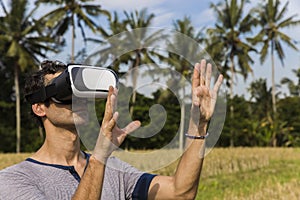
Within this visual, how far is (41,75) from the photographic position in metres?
2.08

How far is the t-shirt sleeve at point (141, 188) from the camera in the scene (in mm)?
2139

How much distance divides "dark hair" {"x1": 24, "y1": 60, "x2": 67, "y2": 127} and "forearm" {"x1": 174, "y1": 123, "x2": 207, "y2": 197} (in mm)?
577

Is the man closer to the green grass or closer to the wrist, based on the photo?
the wrist

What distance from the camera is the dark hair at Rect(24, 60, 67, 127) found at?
80.6 inches

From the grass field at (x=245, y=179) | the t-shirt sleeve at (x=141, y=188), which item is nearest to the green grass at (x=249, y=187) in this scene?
the grass field at (x=245, y=179)

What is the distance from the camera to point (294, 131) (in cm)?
4225

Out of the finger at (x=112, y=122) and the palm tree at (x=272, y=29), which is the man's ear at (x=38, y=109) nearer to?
the finger at (x=112, y=122)

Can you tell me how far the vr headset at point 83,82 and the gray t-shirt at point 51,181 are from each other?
28cm

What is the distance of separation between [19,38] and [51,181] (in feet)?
96.7

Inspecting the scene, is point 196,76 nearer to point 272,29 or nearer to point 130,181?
point 130,181

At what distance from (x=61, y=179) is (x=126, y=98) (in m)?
0.43

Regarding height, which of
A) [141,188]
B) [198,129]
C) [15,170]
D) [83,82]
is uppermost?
[83,82]

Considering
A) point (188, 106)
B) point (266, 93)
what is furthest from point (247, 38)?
point (188, 106)

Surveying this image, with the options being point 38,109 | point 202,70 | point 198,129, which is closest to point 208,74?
point 202,70
